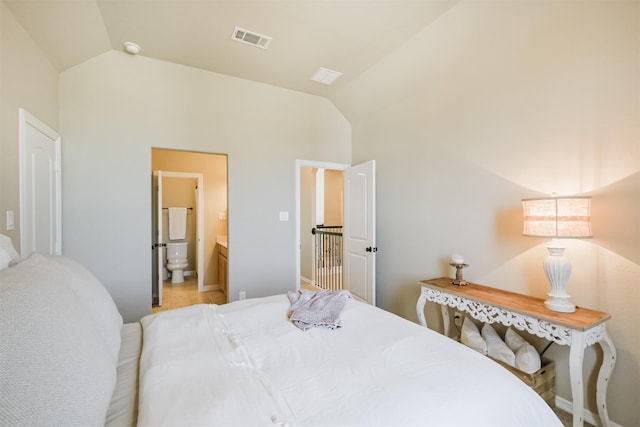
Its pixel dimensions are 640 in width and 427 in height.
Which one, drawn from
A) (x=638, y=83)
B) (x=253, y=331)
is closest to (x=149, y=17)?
Answer: (x=253, y=331)

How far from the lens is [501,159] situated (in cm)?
→ 234

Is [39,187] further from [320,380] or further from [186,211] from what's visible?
[186,211]

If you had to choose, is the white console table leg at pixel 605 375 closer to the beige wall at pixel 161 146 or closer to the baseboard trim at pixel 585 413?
the baseboard trim at pixel 585 413

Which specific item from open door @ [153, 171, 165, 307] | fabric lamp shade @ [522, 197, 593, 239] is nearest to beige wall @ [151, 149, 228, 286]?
open door @ [153, 171, 165, 307]

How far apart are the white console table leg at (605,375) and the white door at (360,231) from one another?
77.3 inches

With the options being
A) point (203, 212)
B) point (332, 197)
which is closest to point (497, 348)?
point (203, 212)

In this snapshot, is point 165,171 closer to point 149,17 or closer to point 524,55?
point 149,17

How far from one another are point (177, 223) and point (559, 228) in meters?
5.47

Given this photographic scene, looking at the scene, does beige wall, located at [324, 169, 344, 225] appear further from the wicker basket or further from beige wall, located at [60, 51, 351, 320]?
the wicker basket

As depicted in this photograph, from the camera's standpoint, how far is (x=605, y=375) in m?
1.70

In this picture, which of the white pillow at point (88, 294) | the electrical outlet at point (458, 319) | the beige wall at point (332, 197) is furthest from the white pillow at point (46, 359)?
the beige wall at point (332, 197)

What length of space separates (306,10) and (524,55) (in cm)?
168

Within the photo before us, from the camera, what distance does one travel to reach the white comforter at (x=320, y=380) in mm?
878

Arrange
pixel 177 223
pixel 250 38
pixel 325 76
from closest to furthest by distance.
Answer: pixel 250 38
pixel 325 76
pixel 177 223
